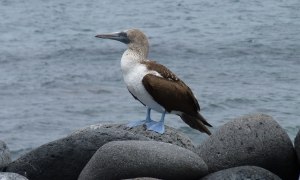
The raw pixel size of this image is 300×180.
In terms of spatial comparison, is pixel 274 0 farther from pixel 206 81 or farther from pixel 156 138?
pixel 156 138

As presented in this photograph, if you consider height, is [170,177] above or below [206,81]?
above

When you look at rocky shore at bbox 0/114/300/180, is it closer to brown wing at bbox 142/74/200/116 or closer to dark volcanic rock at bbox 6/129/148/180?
dark volcanic rock at bbox 6/129/148/180

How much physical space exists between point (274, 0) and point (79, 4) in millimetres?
6416

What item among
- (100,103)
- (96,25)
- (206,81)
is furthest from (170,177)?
(96,25)

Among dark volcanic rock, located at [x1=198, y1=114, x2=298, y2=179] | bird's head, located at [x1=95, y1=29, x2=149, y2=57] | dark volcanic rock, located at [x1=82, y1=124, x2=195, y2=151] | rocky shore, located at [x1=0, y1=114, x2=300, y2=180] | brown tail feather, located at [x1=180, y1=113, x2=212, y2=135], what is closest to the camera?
rocky shore, located at [x1=0, y1=114, x2=300, y2=180]

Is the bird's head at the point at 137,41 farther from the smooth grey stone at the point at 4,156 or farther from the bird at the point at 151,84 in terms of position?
the smooth grey stone at the point at 4,156

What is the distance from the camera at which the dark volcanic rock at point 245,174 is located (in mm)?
9594

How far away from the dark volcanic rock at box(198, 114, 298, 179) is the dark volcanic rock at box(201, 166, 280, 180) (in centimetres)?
41

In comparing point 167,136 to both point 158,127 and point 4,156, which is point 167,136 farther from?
point 4,156

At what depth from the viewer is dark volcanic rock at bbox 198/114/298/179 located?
10094 millimetres

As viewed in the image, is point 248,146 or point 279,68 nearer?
point 248,146

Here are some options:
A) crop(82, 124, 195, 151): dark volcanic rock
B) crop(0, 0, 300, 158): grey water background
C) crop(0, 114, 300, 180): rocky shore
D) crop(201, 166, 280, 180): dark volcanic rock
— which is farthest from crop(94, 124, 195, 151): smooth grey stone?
crop(0, 0, 300, 158): grey water background

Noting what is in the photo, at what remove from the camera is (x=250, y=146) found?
1010 centimetres

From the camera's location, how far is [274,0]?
3353 cm
